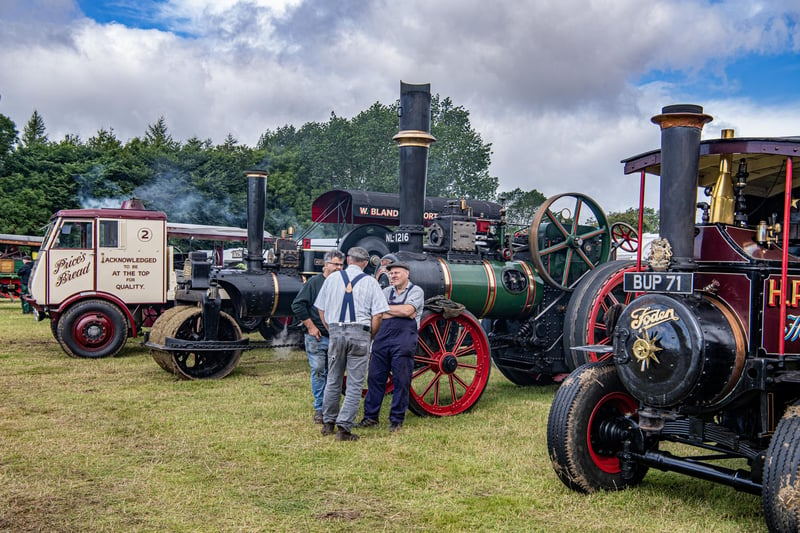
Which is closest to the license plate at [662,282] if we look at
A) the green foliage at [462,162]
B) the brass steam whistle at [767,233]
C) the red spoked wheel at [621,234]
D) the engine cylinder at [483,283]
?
the brass steam whistle at [767,233]

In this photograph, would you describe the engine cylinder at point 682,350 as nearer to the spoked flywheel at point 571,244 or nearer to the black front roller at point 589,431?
the black front roller at point 589,431

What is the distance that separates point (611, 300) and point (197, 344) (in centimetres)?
414

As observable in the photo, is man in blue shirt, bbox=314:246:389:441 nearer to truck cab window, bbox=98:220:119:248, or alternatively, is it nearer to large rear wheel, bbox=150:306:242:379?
large rear wheel, bbox=150:306:242:379

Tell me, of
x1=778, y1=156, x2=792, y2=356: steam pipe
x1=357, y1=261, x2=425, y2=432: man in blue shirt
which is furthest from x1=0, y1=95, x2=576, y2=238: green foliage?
x1=778, y1=156, x2=792, y2=356: steam pipe

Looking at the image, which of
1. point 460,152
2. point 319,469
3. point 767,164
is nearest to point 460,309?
point 319,469

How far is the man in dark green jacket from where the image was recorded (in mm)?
5844

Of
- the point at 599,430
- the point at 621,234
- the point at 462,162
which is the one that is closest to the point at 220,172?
the point at 462,162

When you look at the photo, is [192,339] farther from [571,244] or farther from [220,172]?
[220,172]

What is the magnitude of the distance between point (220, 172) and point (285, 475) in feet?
84.9

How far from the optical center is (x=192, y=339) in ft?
26.9

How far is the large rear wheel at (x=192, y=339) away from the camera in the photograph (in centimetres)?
791

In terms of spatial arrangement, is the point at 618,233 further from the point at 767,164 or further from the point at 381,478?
the point at 381,478

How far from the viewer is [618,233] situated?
312 inches

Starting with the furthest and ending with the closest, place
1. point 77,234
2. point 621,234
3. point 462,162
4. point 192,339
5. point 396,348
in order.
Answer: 1. point 462,162
2. point 77,234
3. point 192,339
4. point 621,234
5. point 396,348
